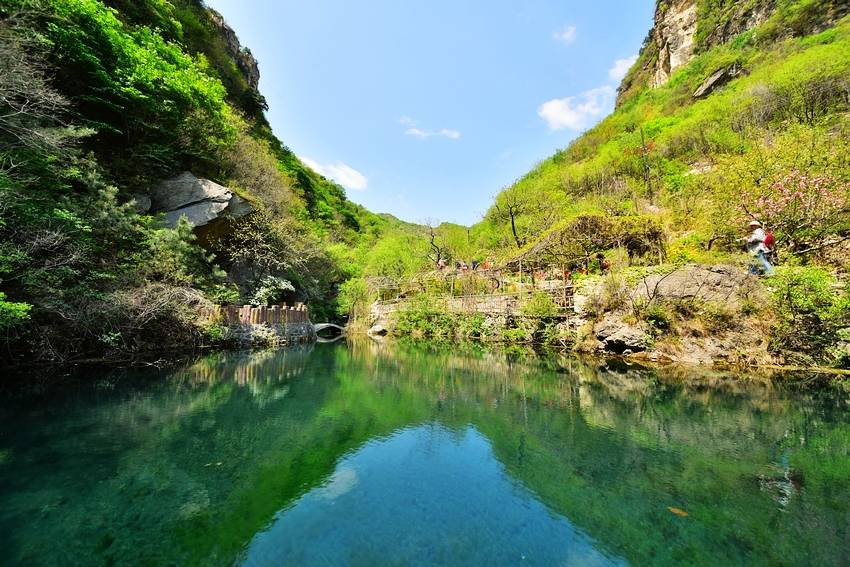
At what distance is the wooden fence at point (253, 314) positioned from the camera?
15353mm

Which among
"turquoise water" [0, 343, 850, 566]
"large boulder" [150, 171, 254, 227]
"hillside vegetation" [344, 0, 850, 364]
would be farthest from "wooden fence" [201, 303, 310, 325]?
"hillside vegetation" [344, 0, 850, 364]

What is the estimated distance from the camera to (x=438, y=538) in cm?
329

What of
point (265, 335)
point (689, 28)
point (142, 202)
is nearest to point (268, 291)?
point (265, 335)

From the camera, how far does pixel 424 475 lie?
4699mm

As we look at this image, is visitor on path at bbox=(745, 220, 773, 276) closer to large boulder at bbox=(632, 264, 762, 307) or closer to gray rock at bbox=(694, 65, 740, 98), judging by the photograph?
large boulder at bbox=(632, 264, 762, 307)

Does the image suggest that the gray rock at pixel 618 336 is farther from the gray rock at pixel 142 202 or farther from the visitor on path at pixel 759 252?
the gray rock at pixel 142 202

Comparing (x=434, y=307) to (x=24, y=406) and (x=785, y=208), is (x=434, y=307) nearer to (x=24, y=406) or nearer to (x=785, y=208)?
(x=785, y=208)

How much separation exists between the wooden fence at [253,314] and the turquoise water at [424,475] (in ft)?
22.0

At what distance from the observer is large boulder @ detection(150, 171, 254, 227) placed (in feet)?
55.4

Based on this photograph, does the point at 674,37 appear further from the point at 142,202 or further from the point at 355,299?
the point at 142,202

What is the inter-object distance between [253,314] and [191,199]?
20.1ft

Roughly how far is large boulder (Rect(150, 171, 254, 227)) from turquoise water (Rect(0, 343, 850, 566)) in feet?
34.3

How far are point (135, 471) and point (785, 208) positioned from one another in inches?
761

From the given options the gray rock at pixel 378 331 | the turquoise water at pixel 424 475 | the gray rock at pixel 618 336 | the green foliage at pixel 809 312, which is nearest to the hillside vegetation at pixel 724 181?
the green foliage at pixel 809 312
